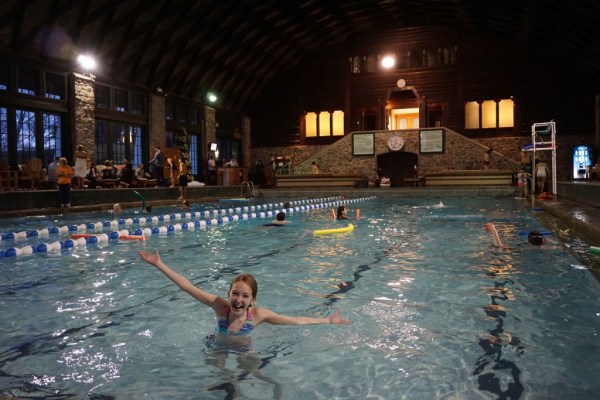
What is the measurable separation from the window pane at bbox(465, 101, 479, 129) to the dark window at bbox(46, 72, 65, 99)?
66.8 ft

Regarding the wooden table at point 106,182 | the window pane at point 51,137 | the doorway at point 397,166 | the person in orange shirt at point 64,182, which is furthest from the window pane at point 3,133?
the doorway at point 397,166

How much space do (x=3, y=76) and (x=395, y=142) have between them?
17.8 meters

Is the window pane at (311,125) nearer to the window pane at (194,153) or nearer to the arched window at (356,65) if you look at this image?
the arched window at (356,65)

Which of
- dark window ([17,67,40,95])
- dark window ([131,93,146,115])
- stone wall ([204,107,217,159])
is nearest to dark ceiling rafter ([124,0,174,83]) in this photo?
dark window ([131,93,146,115])

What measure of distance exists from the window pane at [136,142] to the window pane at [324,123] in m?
11.9

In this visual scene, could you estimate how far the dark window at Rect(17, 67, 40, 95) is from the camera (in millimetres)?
17195

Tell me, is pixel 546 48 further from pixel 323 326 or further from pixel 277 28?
pixel 323 326

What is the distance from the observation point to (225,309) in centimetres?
329

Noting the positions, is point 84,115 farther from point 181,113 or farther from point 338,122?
point 338,122

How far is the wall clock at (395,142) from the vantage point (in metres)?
26.8

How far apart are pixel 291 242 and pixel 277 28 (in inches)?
813

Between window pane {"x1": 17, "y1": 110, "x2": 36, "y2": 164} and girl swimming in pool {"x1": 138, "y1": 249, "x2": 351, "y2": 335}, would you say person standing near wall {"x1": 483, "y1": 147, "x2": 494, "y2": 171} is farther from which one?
girl swimming in pool {"x1": 138, "y1": 249, "x2": 351, "y2": 335}

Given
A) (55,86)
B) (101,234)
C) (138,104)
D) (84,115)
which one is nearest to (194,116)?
(138,104)

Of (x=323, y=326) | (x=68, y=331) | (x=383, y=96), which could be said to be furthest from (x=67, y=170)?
(x=383, y=96)
